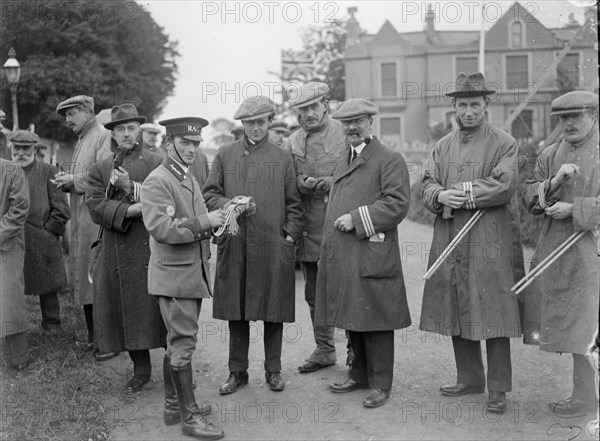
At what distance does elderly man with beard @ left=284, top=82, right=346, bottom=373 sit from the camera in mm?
6441

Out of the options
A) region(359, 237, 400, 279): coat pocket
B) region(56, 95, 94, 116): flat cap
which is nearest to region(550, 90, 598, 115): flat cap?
region(359, 237, 400, 279): coat pocket

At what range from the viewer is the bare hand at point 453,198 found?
17.9ft

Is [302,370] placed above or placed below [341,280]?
below

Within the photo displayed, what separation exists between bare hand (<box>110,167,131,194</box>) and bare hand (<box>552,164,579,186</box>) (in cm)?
344

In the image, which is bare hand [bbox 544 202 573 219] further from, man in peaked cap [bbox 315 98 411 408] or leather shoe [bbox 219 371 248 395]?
leather shoe [bbox 219 371 248 395]

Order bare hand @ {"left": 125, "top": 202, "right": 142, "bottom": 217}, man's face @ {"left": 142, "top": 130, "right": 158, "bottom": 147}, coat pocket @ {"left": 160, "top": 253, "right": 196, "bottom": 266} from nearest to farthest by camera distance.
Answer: coat pocket @ {"left": 160, "top": 253, "right": 196, "bottom": 266} < bare hand @ {"left": 125, "top": 202, "right": 142, "bottom": 217} < man's face @ {"left": 142, "top": 130, "right": 158, "bottom": 147}

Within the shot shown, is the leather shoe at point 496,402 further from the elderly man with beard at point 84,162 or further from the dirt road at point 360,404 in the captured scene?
the elderly man with beard at point 84,162

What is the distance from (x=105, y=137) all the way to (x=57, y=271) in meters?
1.81

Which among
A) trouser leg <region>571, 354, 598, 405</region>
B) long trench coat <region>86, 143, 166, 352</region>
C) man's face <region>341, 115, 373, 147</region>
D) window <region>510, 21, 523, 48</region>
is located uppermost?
window <region>510, 21, 523, 48</region>

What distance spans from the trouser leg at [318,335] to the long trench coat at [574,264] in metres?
2.06

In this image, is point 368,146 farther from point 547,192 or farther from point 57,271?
point 57,271

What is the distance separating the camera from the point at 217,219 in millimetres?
5336

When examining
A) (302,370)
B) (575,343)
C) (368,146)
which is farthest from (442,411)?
(368,146)

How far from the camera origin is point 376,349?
570 centimetres
